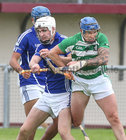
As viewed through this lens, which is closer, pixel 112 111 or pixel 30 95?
pixel 112 111

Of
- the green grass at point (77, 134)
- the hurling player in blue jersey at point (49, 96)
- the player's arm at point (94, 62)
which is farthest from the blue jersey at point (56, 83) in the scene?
the green grass at point (77, 134)

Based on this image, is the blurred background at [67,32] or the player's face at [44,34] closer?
the player's face at [44,34]

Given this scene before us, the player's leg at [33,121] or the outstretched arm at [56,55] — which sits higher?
the outstretched arm at [56,55]

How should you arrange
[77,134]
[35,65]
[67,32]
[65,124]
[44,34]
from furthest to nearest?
[67,32], [77,134], [44,34], [35,65], [65,124]

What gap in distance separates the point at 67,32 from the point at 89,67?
678 centimetres

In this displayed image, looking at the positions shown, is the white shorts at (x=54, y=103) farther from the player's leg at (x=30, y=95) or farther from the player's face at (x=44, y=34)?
the player's leg at (x=30, y=95)

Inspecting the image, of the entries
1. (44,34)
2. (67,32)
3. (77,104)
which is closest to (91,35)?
(44,34)

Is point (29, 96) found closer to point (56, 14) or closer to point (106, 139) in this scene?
point (106, 139)

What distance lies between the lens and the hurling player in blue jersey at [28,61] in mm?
8914

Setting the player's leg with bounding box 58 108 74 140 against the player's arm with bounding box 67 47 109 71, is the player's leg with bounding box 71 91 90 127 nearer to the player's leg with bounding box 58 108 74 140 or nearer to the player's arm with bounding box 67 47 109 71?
the player's leg with bounding box 58 108 74 140

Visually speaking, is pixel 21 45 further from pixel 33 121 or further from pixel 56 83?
pixel 33 121

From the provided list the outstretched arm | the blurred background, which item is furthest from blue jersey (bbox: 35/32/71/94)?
the blurred background

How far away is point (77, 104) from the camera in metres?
7.97

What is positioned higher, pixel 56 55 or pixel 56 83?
pixel 56 55
